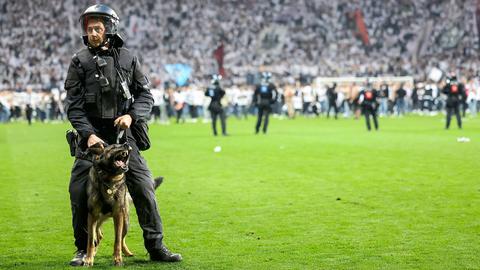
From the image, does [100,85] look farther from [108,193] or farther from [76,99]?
[108,193]

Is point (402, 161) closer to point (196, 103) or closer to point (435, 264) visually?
point (435, 264)

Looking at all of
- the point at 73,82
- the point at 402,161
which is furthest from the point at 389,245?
the point at 402,161

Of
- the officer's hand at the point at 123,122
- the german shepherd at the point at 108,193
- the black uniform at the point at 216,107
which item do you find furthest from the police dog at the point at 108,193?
the black uniform at the point at 216,107

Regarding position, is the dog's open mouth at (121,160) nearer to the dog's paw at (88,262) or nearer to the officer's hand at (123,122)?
the officer's hand at (123,122)

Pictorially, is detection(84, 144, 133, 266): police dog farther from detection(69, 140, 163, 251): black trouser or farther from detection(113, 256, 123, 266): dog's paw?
detection(69, 140, 163, 251): black trouser

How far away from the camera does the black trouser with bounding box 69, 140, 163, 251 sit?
8.14 metres

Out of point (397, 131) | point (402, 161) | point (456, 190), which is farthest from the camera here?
point (397, 131)

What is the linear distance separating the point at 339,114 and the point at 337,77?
7266 millimetres

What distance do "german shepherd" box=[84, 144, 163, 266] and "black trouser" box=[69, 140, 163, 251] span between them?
0.11 metres

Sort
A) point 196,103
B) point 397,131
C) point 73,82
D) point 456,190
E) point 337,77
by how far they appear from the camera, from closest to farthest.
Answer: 1. point 73,82
2. point 456,190
3. point 397,131
4. point 196,103
5. point 337,77

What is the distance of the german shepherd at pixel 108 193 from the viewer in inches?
295

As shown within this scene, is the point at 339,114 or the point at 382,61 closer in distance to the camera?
the point at 339,114

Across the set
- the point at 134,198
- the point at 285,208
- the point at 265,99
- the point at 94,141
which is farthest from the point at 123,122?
the point at 265,99

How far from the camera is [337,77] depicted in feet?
198
